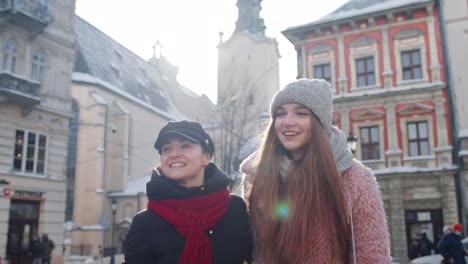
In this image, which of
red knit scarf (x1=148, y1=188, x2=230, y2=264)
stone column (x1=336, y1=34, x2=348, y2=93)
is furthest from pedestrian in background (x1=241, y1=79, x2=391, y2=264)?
stone column (x1=336, y1=34, x2=348, y2=93)

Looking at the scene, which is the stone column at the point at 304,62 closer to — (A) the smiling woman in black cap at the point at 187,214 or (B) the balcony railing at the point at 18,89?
(B) the balcony railing at the point at 18,89

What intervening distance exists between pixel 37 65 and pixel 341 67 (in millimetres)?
15230

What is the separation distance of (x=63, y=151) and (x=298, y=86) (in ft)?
64.8

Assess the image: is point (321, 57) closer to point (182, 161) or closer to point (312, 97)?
point (312, 97)

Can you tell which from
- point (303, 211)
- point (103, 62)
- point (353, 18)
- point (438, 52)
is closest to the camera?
point (303, 211)

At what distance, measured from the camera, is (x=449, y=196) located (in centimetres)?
2105

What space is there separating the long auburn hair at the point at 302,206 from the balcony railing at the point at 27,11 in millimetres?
18588

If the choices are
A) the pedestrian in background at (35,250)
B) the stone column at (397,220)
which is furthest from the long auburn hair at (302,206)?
the stone column at (397,220)

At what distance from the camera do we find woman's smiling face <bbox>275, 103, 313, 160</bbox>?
2.99 m

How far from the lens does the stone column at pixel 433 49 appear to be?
73.8 feet

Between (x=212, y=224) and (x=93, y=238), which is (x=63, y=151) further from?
(x=212, y=224)

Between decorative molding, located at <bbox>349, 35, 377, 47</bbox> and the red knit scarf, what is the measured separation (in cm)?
2305

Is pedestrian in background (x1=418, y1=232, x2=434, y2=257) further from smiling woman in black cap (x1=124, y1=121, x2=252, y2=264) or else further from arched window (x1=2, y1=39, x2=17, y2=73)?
arched window (x1=2, y1=39, x2=17, y2=73)

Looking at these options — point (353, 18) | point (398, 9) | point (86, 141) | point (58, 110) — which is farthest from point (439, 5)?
point (86, 141)
